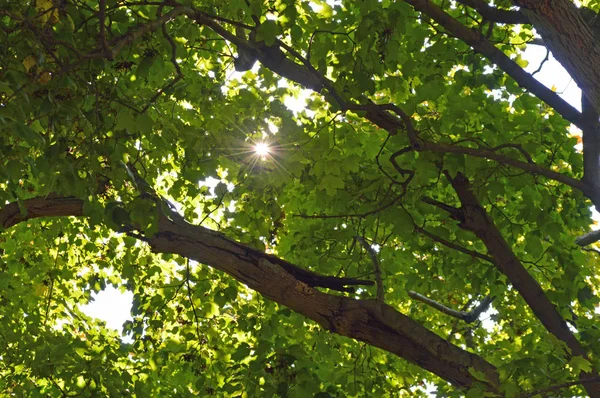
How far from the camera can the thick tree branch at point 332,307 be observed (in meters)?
4.14

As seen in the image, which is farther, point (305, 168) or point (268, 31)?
point (305, 168)

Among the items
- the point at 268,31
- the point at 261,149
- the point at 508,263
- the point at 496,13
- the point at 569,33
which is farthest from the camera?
the point at 508,263

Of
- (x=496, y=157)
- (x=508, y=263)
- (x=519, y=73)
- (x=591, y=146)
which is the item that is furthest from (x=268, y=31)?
(x=508, y=263)

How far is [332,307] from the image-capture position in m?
4.26

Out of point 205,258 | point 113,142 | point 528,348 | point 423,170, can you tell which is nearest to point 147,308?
point 205,258

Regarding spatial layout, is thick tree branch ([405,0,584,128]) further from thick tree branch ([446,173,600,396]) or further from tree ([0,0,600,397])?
thick tree branch ([446,173,600,396])

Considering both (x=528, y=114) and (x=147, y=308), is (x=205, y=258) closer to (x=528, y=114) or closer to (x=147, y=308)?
(x=147, y=308)

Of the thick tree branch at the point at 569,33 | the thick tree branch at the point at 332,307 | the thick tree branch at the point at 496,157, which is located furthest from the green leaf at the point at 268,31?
the thick tree branch at the point at 332,307

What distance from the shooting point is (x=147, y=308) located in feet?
20.2

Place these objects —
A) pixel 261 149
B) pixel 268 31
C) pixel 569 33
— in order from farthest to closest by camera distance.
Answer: pixel 261 149, pixel 268 31, pixel 569 33

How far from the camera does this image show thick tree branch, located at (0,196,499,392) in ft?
13.6

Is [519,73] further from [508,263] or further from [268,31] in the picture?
[268,31]

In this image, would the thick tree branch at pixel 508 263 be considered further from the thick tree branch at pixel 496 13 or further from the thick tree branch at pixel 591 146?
the thick tree branch at pixel 496 13

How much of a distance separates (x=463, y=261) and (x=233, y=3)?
11.4 ft
